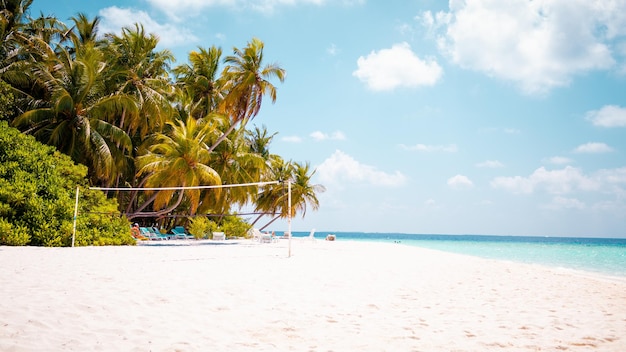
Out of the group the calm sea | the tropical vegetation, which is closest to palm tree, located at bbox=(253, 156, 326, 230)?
the tropical vegetation

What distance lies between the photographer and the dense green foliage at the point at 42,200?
13.1m

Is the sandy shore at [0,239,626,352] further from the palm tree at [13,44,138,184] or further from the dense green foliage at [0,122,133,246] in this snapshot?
the palm tree at [13,44,138,184]

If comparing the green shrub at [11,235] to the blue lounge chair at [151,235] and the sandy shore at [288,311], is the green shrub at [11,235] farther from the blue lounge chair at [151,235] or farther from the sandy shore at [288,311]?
the blue lounge chair at [151,235]

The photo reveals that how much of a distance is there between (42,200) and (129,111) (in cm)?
565

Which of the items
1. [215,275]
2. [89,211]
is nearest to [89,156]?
[89,211]

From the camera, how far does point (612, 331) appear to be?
15.6 feet

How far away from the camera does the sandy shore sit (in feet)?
13.0

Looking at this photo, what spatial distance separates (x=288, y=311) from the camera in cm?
530

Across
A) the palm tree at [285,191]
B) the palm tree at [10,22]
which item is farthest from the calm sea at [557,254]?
the palm tree at [10,22]

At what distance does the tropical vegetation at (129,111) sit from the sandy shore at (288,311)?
22.9ft

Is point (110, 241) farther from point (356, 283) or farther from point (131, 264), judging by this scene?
point (356, 283)

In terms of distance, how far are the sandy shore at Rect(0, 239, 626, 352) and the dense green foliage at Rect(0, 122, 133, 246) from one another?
4916 mm

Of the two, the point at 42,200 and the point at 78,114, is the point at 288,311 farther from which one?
the point at 78,114

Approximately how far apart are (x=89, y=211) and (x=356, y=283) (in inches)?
468
